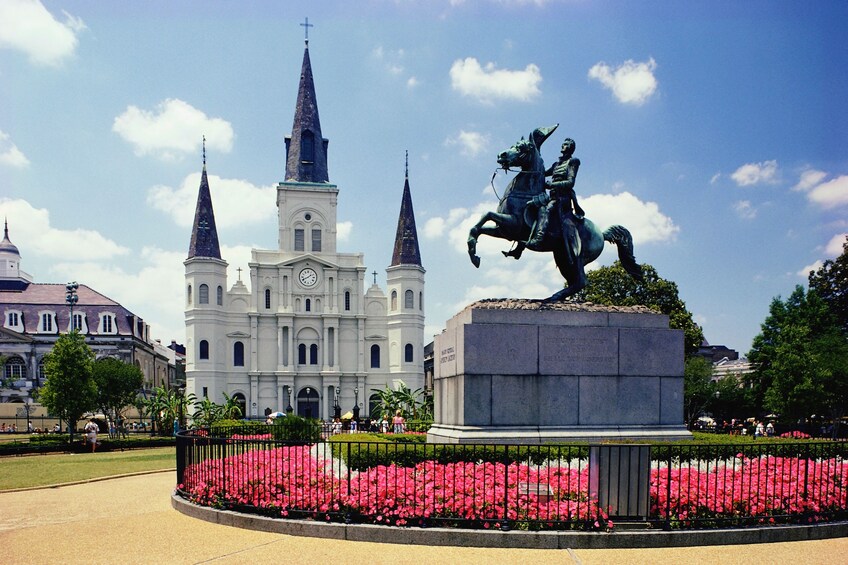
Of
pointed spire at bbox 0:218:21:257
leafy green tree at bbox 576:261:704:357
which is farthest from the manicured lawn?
pointed spire at bbox 0:218:21:257

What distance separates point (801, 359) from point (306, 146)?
59379 mm

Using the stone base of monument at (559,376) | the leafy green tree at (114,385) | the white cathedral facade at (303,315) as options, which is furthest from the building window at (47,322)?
the stone base of monument at (559,376)

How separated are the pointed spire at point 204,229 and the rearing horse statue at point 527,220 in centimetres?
6317

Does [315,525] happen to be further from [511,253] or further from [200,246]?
[200,246]

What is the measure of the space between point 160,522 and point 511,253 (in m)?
8.84

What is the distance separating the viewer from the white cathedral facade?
238 feet

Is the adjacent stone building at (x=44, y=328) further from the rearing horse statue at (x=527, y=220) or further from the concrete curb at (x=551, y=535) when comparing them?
the concrete curb at (x=551, y=535)

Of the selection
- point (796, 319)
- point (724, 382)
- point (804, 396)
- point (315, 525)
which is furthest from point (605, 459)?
point (724, 382)

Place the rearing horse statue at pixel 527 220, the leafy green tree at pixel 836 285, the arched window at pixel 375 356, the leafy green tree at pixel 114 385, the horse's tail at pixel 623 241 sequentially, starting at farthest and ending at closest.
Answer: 1. the arched window at pixel 375 356
2. the leafy green tree at pixel 114 385
3. the leafy green tree at pixel 836 285
4. the horse's tail at pixel 623 241
5. the rearing horse statue at pixel 527 220

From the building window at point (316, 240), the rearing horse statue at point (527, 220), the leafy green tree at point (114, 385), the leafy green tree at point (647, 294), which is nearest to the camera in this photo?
the rearing horse statue at point (527, 220)

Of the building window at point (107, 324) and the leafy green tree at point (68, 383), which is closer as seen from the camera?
the leafy green tree at point (68, 383)

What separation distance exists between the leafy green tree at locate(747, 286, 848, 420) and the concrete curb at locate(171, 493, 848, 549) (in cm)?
3241

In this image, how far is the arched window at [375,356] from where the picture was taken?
77.5 m

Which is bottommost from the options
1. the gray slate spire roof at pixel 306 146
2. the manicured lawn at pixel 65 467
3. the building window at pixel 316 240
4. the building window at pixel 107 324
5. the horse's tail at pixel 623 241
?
the manicured lawn at pixel 65 467
